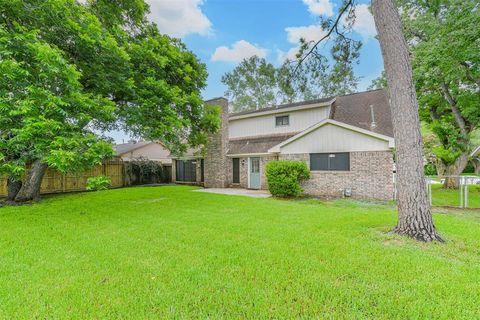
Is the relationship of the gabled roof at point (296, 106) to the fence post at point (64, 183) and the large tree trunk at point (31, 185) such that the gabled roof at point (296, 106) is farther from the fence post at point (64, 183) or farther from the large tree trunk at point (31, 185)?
the large tree trunk at point (31, 185)

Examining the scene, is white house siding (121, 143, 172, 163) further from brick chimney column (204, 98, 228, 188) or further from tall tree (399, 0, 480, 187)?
tall tree (399, 0, 480, 187)

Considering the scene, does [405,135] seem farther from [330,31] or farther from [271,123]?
[271,123]

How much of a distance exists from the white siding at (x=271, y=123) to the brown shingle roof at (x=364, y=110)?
1018 millimetres

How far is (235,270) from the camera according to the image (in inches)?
141

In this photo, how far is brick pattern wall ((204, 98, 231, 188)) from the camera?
51.1 ft

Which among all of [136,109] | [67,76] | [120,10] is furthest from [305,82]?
[120,10]

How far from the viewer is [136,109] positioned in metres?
7.84

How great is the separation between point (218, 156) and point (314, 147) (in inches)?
253

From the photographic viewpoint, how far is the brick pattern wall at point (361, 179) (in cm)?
1005

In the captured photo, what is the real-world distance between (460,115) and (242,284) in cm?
1678

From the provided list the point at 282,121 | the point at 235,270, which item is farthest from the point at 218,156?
the point at 235,270

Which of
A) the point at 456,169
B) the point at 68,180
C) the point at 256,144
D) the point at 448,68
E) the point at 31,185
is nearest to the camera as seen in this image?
the point at 31,185

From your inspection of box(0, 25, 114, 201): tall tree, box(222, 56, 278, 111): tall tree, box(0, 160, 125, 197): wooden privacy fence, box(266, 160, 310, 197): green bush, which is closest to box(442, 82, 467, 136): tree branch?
box(266, 160, 310, 197): green bush

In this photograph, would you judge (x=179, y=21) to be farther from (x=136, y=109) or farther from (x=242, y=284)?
(x=242, y=284)
